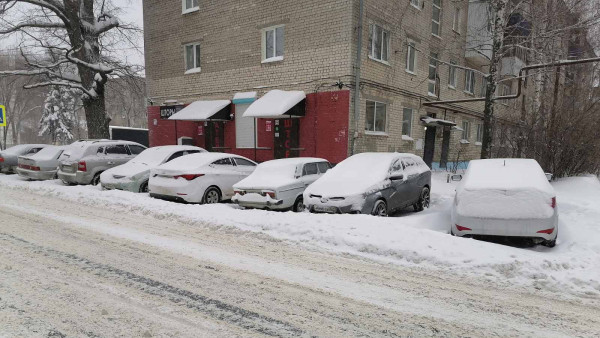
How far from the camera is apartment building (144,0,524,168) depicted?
13148 millimetres

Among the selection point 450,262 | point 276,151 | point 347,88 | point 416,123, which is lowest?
point 450,262

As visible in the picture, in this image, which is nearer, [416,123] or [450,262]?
[450,262]

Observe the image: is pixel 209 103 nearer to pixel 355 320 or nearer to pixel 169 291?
pixel 169 291

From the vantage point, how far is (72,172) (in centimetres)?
1187

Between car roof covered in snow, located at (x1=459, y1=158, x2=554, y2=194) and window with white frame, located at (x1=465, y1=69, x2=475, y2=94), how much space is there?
54.3ft

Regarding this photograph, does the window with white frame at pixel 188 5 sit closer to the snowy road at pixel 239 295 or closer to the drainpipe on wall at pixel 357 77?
the drainpipe on wall at pixel 357 77

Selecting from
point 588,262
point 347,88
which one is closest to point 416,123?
point 347,88

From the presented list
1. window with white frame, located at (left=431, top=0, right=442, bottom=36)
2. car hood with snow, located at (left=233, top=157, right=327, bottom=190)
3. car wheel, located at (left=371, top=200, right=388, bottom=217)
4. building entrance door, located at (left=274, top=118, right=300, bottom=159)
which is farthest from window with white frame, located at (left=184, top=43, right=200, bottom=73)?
car wheel, located at (left=371, top=200, right=388, bottom=217)

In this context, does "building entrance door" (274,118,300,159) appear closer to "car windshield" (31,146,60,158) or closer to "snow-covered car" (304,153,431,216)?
"snow-covered car" (304,153,431,216)

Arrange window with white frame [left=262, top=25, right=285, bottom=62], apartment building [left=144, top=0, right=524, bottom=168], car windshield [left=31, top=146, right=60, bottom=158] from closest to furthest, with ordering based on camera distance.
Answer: apartment building [left=144, top=0, right=524, bottom=168] → car windshield [left=31, top=146, right=60, bottom=158] → window with white frame [left=262, top=25, right=285, bottom=62]

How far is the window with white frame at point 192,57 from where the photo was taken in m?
17.5

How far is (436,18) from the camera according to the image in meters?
18.0

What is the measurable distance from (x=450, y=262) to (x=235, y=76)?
1347 cm

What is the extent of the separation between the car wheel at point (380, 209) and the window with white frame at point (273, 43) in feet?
29.6
